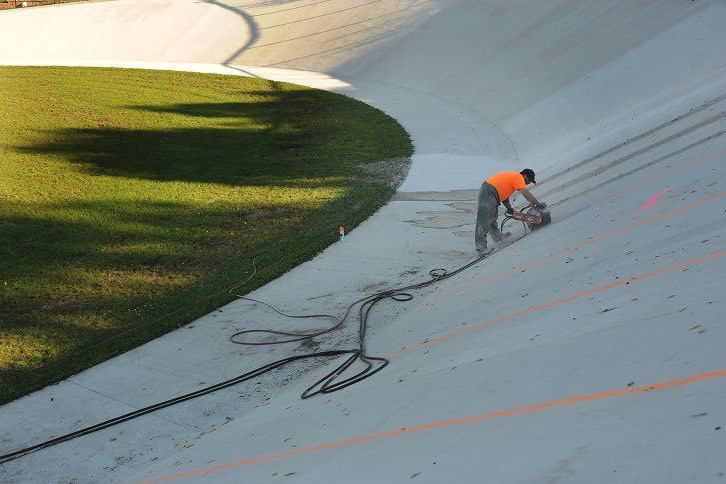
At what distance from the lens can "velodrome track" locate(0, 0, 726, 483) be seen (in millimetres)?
4176

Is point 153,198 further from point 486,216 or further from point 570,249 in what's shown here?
point 570,249

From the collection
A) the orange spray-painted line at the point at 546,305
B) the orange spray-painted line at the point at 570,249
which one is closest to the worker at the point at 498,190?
the orange spray-painted line at the point at 570,249

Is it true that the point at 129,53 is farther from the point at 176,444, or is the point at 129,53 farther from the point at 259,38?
the point at 176,444

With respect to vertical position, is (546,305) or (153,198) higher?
(153,198)

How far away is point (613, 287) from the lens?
623 centimetres

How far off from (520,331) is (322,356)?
105 inches

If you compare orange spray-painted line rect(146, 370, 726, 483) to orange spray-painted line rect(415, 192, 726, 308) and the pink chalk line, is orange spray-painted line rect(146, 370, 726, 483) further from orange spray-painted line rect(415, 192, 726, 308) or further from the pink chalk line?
the pink chalk line

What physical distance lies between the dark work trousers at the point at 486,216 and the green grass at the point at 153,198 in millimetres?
2489

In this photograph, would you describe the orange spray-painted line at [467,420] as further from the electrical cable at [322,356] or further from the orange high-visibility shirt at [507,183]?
the orange high-visibility shirt at [507,183]

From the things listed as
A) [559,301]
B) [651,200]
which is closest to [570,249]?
[651,200]

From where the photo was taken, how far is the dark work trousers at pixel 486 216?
985 cm

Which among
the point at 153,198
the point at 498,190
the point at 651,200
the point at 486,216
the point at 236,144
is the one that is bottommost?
the point at 651,200

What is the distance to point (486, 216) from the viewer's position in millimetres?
9984

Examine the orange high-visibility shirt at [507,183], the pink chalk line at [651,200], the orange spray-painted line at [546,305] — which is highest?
the orange high-visibility shirt at [507,183]
